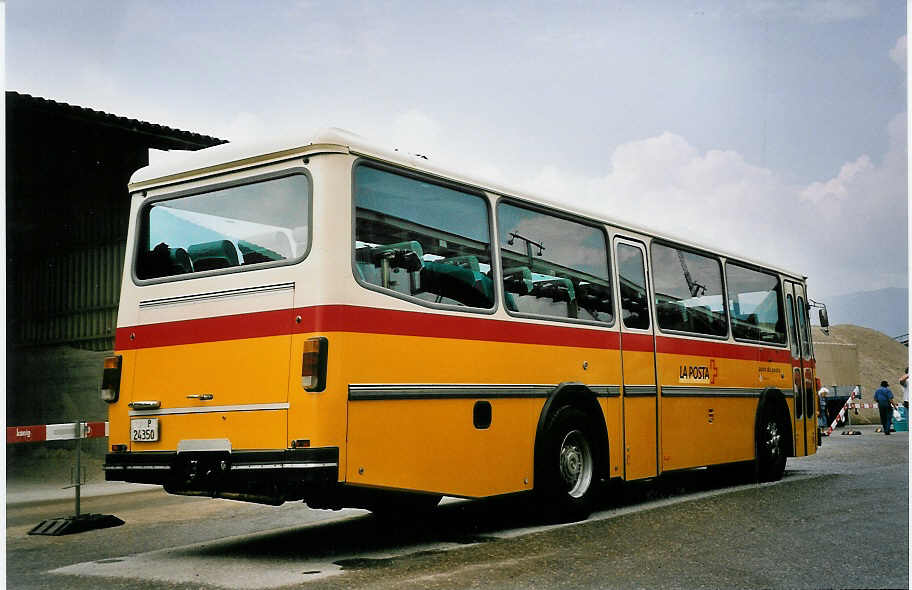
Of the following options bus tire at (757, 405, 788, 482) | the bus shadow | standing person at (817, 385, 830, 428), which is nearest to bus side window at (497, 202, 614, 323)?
the bus shadow

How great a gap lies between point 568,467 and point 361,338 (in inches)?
114

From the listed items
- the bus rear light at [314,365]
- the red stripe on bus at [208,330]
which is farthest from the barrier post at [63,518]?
the bus rear light at [314,365]

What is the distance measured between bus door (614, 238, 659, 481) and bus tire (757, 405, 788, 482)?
9.12ft

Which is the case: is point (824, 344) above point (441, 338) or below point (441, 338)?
above

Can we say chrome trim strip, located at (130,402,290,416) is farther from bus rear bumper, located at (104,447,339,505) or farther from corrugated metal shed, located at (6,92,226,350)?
corrugated metal shed, located at (6,92,226,350)

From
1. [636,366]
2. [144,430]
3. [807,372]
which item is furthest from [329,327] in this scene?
[807,372]

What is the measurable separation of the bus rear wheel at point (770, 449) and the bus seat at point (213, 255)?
7.44 m

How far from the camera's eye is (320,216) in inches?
272

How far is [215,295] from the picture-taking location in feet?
24.3

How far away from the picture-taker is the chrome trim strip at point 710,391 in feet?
34.6

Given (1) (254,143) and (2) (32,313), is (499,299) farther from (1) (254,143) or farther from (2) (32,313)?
(2) (32,313)

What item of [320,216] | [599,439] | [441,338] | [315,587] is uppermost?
[320,216]

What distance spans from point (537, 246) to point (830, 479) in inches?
222

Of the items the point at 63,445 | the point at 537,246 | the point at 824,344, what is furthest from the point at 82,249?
the point at 824,344
